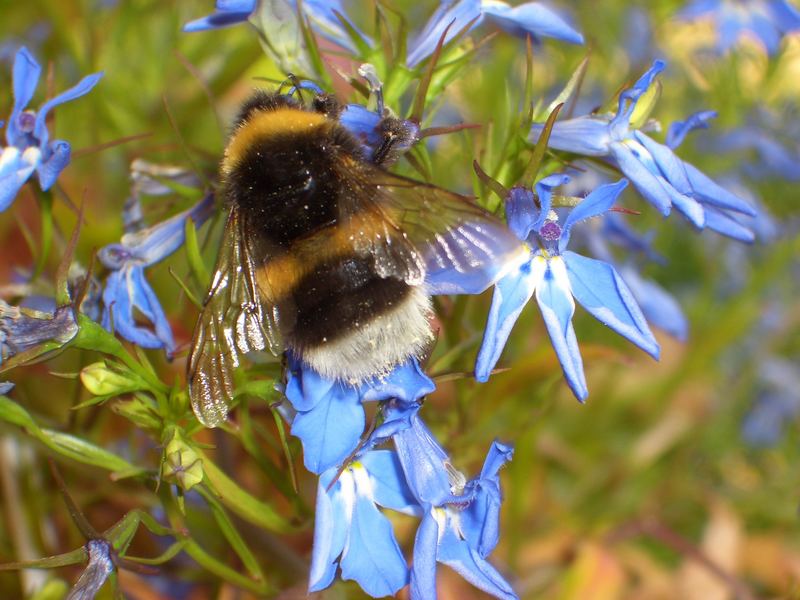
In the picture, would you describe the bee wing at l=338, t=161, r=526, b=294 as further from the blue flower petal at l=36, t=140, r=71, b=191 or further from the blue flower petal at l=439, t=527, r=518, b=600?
the blue flower petal at l=36, t=140, r=71, b=191

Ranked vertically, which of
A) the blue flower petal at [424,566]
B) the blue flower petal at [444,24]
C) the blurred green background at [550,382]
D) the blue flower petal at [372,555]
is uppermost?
the blue flower petal at [444,24]

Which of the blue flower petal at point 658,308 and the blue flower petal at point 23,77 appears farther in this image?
the blue flower petal at point 658,308

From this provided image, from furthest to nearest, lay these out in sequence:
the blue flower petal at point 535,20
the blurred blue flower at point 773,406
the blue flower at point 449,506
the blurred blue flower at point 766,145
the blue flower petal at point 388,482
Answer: the blurred blue flower at point 773,406, the blurred blue flower at point 766,145, the blue flower petal at point 535,20, the blue flower petal at point 388,482, the blue flower at point 449,506

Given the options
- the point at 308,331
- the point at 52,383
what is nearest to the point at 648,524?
the point at 308,331

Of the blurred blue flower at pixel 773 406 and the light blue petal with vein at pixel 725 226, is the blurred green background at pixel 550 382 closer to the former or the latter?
the blurred blue flower at pixel 773 406

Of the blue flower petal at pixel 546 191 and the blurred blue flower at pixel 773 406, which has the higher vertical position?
the blue flower petal at pixel 546 191

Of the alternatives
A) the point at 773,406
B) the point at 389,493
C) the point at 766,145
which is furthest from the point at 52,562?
the point at 773,406

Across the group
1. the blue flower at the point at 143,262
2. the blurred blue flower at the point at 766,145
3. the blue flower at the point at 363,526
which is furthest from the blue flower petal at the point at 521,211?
the blurred blue flower at the point at 766,145

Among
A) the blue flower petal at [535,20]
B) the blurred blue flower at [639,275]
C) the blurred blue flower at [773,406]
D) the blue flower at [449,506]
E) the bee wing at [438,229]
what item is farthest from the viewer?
the blurred blue flower at [773,406]
